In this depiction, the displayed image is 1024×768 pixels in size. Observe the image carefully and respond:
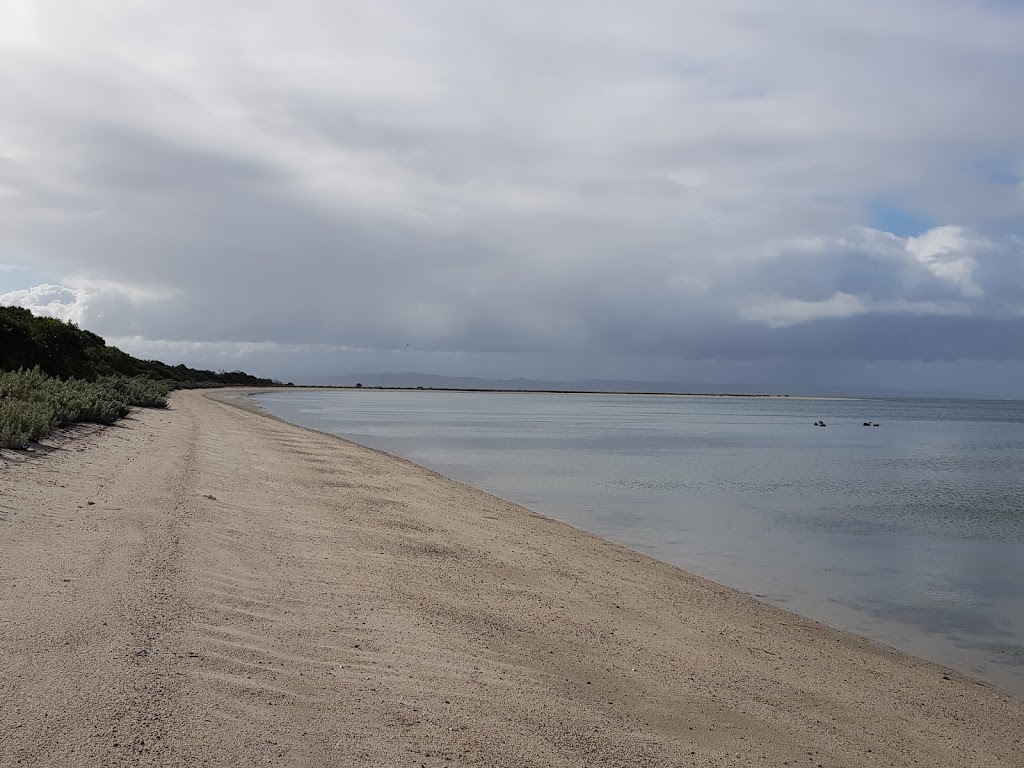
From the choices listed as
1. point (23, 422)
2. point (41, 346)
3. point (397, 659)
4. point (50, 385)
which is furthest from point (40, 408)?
point (41, 346)

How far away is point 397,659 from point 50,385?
18.8 m

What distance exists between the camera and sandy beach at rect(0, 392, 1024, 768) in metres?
4.32

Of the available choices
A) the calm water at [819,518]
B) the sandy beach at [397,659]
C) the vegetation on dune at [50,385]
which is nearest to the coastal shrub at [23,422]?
the vegetation on dune at [50,385]

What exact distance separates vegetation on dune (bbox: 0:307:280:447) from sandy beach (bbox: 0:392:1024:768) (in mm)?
3634

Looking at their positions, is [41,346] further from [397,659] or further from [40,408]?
[397,659]

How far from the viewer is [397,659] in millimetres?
5629

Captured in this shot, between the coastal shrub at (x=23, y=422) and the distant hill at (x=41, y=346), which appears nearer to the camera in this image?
the coastal shrub at (x=23, y=422)

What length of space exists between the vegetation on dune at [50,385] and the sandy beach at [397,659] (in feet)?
11.9

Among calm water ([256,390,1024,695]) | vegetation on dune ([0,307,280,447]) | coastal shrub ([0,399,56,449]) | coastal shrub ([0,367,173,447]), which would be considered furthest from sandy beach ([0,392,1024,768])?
vegetation on dune ([0,307,280,447])

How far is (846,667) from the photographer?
7.18 meters

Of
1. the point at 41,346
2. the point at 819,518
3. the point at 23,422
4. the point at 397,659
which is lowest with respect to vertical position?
the point at 819,518

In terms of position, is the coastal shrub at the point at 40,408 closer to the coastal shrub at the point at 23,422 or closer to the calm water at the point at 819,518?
the coastal shrub at the point at 23,422

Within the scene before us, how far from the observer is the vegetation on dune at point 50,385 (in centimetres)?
1409

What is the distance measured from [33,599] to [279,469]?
10.4 m
